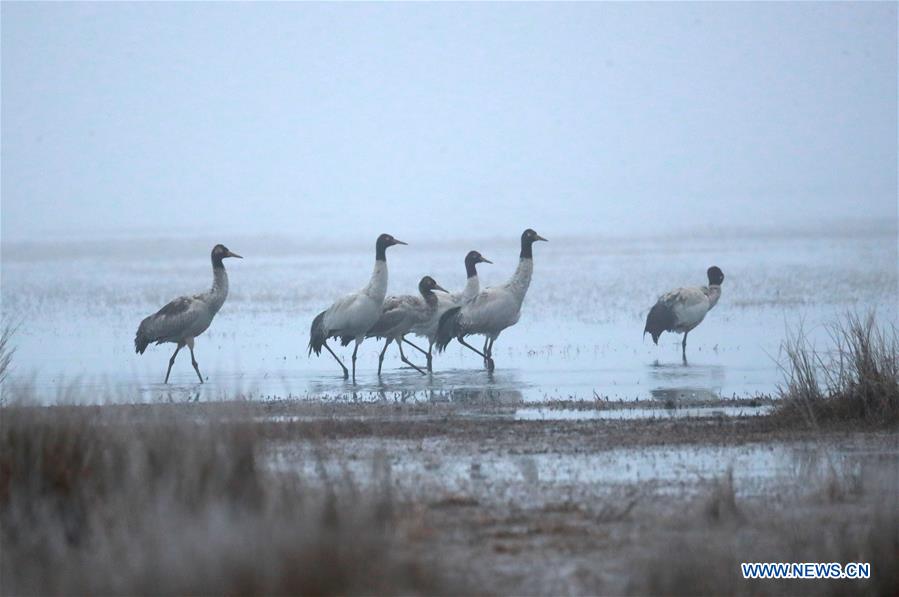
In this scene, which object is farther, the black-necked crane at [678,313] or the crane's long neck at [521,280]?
the black-necked crane at [678,313]

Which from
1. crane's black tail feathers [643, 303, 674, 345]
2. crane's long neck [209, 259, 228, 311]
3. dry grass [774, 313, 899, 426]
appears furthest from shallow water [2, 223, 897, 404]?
dry grass [774, 313, 899, 426]

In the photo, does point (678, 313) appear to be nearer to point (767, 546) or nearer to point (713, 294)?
point (713, 294)

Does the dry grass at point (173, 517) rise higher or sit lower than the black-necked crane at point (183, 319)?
lower

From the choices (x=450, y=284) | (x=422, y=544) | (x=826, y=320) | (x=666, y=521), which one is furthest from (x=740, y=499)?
(x=450, y=284)

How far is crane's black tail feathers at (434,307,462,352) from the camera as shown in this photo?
2238cm

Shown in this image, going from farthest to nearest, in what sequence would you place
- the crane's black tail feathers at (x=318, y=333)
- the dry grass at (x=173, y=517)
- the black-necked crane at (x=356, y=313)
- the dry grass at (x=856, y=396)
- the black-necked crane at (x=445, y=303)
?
the black-necked crane at (x=445, y=303) → the crane's black tail feathers at (x=318, y=333) → the black-necked crane at (x=356, y=313) → the dry grass at (x=856, y=396) → the dry grass at (x=173, y=517)

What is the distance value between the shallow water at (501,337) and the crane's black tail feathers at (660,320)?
0.38 metres

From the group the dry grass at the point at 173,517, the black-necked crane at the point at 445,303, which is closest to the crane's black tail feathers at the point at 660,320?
the black-necked crane at the point at 445,303

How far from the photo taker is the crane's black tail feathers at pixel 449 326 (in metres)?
22.4

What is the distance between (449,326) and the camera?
22.5 metres

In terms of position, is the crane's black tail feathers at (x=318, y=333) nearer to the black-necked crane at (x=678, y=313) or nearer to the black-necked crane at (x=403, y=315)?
the black-necked crane at (x=403, y=315)

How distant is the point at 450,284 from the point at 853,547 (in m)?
35.3

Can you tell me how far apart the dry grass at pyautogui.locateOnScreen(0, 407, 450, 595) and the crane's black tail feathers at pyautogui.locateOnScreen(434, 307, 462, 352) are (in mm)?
11886

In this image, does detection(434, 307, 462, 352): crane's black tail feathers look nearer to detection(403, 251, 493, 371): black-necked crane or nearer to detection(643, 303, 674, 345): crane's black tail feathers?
detection(403, 251, 493, 371): black-necked crane
